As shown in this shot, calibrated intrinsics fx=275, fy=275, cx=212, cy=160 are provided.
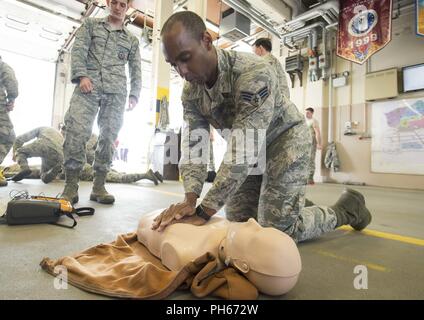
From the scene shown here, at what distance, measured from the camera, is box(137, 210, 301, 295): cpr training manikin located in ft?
2.22

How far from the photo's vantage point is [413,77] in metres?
4.70

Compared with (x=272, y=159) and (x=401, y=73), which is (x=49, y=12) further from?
(x=401, y=73)

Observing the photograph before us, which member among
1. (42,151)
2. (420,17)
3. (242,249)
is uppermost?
(420,17)

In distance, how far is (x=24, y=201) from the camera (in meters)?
1.38

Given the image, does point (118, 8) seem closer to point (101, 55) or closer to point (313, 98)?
point (101, 55)

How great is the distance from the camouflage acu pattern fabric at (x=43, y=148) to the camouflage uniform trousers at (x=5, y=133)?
0.13 m

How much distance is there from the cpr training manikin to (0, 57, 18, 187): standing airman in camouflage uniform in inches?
113

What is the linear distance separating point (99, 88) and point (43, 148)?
1660 millimetres

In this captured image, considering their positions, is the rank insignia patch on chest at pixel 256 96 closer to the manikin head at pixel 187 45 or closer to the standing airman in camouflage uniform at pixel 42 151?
the manikin head at pixel 187 45

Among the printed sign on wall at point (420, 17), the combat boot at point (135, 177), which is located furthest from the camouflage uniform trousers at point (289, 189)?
the printed sign on wall at point (420, 17)

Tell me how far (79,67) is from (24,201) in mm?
1002

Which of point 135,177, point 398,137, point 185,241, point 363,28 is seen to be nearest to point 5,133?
point 135,177

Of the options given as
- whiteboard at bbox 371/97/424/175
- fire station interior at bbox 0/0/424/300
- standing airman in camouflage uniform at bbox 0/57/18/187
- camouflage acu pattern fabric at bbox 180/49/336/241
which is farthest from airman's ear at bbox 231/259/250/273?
whiteboard at bbox 371/97/424/175

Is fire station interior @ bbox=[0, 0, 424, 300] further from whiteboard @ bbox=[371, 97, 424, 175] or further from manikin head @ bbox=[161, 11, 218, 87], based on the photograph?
manikin head @ bbox=[161, 11, 218, 87]
